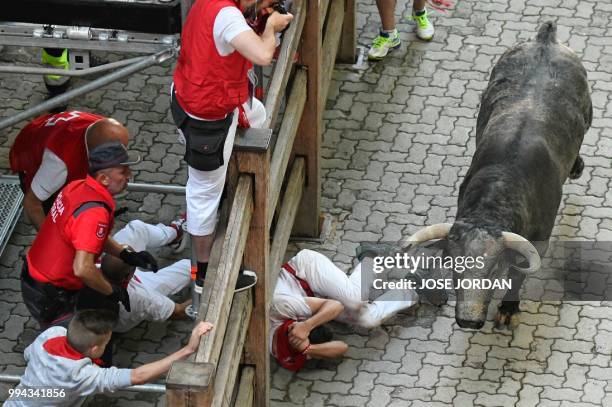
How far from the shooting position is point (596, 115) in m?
10.6

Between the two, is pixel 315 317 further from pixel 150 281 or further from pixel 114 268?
pixel 114 268

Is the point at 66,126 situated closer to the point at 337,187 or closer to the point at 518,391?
the point at 337,187

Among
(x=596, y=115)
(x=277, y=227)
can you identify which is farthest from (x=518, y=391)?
(x=596, y=115)

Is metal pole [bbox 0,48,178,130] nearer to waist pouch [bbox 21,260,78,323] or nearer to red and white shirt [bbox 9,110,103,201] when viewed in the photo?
red and white shirt [bbox 9,110,103,201]

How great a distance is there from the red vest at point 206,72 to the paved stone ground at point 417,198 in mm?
2364

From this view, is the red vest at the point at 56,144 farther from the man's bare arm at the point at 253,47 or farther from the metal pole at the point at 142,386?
the man's bare arm at the point at 253,47

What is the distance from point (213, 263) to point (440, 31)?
5920 mm

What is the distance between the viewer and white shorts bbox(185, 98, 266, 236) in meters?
6.71

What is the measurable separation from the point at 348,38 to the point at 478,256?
3.89 meters

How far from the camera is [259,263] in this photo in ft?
23.4

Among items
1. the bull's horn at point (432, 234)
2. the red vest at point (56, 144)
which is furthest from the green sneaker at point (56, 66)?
the bull's horn at point (432, 234)

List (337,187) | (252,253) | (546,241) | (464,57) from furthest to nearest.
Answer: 1. (464,57)
2. (337,187)
3. (546,241)
4. (252,253)

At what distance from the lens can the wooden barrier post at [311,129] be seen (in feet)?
28.7

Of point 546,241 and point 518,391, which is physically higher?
point 546,241
